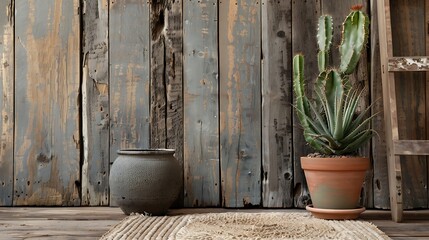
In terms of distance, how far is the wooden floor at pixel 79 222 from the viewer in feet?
6.68

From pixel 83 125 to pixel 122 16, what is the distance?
1.82 ft

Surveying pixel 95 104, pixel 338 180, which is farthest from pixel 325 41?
pixel 95 104

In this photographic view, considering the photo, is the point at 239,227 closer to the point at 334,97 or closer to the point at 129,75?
the point at 334,97

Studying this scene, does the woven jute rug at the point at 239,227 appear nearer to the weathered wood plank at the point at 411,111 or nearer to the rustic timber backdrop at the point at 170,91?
the rustic timber backdrop at the point at 170,91

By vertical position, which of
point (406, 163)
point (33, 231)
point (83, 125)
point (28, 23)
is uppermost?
point (28, 23)

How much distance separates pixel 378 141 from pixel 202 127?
83 cm

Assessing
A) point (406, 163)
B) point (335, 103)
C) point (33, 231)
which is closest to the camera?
point (33, 231)

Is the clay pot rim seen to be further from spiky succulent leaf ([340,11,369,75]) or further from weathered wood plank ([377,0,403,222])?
spiky succulent leaf ([340,11,369,75])

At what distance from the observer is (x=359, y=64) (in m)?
2.71

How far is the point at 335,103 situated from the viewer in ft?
7.84

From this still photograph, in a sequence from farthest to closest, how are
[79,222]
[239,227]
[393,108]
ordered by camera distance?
[393,108] < [79,222] < [239,227]

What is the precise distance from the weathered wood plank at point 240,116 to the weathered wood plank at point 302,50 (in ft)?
0.57

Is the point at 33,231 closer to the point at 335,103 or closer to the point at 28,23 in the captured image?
the point at 28,23

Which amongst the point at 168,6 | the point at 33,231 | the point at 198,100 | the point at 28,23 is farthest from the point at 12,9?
the point at 33,231
